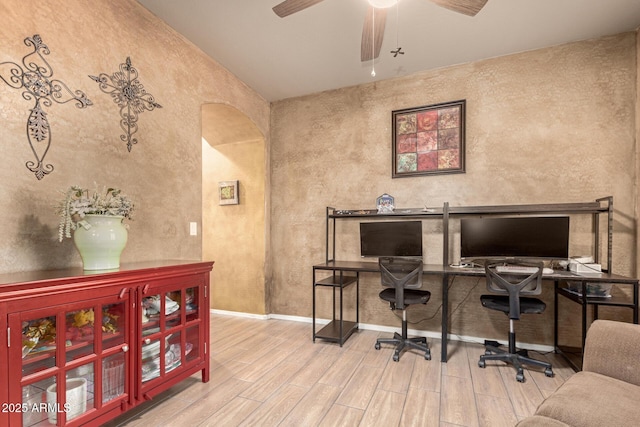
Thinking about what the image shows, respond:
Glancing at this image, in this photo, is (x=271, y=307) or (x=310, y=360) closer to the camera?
(x=310, y=360)

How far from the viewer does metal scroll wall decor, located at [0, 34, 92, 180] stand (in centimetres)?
175

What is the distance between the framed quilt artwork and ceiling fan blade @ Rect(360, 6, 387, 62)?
1.28 meters

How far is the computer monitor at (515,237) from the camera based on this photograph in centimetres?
285

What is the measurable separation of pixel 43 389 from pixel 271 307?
2.88 m

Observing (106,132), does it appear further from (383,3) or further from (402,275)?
(402,275)

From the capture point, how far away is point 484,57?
322 centimetres

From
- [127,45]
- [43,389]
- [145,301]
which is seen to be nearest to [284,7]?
[127,45]

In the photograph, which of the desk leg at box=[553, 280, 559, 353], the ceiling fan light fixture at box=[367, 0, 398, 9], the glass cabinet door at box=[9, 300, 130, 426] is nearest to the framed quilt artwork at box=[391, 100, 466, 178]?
the desk leg at box=[553, 280, 559, 353]

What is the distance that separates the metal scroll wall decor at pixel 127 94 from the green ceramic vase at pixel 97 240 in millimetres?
849

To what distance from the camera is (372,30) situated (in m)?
2.20

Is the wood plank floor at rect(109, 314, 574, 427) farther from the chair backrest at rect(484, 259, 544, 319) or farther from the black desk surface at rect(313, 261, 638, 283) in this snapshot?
the black desk surface at rect(313, 261, 638, 283)

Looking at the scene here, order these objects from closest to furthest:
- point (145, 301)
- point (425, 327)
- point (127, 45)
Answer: point (145, 301), point (127, 45), point (425, 327)

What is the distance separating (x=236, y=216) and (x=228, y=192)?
0.37m

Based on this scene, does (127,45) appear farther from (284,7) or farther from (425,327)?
(425,327)
